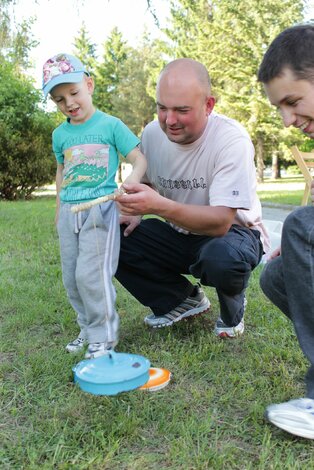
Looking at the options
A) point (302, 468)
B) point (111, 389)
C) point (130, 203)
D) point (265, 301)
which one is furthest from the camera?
Result: point (265, 301)

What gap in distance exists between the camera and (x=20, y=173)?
11.6 metres

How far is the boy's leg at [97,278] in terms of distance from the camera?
2172mm

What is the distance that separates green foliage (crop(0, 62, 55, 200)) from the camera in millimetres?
11469

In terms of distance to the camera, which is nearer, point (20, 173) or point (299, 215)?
point (299, 215)

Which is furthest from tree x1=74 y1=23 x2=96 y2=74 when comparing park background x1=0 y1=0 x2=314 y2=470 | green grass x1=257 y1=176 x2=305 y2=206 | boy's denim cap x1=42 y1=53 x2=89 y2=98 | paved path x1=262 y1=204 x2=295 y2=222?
boy's denim cap x1=42 y1=53 x2=89 y2=98

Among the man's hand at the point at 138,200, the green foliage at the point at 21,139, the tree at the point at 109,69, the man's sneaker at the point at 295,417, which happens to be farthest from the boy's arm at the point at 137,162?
the tree at the point at 109,69

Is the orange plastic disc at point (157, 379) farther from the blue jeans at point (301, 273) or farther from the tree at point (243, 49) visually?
the tree at point (243, 49)

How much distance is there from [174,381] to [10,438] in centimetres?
65

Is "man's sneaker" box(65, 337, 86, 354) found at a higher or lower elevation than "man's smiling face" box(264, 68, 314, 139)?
lower

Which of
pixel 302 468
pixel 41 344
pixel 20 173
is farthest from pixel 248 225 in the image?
pixel 20 173

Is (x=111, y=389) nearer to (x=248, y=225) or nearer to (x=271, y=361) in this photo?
(x=271, y=361)

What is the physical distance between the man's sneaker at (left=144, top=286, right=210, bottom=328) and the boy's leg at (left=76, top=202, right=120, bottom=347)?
1.28 ft

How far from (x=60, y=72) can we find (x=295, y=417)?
172 centimetres

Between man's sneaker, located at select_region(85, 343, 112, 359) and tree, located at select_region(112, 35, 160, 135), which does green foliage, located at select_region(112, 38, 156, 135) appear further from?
man's sneaker, located at select_region(85, 343, 112, 359)
